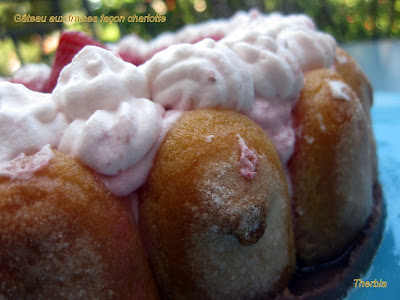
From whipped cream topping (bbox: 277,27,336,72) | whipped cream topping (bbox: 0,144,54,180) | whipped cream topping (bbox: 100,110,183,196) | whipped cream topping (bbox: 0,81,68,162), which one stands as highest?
whipped cream topping (bbox: 0,81,68,162)

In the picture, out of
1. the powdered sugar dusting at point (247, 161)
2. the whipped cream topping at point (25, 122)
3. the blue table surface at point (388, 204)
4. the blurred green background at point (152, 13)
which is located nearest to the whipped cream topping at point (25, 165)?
the whipped cream topping at point (25, 122)

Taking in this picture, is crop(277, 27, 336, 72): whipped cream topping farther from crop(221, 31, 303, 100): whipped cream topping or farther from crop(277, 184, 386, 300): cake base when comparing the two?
crop(277, 184, 386, 300): cake base

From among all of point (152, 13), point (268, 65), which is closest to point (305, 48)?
point (268, 65)

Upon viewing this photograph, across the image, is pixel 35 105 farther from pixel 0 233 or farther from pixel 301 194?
pixel 301 194

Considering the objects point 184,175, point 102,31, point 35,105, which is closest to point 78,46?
point 35,105

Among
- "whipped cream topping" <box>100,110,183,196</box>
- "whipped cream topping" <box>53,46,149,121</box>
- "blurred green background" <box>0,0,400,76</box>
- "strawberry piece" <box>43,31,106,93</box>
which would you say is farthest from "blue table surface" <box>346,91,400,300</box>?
"blurred green background" <box>0,0,400,76</box>
